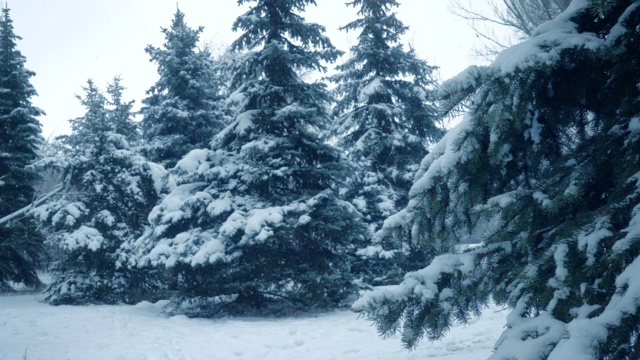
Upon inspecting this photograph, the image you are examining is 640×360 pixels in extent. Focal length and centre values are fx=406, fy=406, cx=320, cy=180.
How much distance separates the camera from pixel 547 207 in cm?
236

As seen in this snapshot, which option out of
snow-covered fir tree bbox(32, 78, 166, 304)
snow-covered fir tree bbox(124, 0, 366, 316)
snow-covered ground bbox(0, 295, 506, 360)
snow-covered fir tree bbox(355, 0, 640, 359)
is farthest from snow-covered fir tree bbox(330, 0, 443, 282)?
snow-covered fir tree bbox(355, 0, 640, 359)

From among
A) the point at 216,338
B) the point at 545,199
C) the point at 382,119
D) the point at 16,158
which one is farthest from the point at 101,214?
the point at 545,199

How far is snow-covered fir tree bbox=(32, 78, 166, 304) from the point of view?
12.2m

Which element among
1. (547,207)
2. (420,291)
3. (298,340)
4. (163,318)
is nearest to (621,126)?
(547,207)

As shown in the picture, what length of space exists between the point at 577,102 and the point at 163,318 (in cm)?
974

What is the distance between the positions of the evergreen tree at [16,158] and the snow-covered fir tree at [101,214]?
2919 mm

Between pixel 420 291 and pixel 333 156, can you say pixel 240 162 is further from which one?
pixel 420 291

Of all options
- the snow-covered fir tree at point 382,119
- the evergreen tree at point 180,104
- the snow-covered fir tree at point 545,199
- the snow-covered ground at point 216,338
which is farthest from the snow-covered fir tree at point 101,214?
the snow-covered fir tree at point 545,199

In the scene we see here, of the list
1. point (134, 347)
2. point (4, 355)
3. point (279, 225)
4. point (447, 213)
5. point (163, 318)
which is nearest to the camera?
point (447, 213)

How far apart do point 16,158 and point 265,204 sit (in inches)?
462

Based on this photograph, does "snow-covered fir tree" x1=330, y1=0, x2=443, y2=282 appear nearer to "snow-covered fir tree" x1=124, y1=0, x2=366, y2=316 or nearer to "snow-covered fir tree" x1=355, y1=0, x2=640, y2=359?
"snow-covered fir tree" x1=124, y1=0, x2=366, y2=316

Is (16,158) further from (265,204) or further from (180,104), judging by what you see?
(265,204)

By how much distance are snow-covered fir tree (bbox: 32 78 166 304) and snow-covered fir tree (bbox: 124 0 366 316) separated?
2.63m

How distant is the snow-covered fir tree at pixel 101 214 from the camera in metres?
12.2
